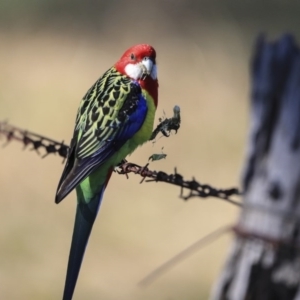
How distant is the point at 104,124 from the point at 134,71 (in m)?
0.54

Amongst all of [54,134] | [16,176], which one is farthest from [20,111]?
[16,176]

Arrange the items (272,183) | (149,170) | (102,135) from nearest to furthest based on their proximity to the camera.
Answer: (272,183) < (149,170) < (102,135)

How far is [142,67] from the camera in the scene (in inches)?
189

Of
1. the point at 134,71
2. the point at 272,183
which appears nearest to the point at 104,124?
the point at 134,71

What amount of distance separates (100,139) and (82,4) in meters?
10.6

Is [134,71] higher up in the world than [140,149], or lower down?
lower down

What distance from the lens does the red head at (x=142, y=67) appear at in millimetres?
4766

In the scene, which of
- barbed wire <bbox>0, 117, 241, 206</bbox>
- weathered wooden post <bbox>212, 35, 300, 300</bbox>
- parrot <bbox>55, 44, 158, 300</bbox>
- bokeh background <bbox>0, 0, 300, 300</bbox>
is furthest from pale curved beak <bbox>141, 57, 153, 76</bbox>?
weathered wooden post <bbox>212, 35, 300, 300</bbox>

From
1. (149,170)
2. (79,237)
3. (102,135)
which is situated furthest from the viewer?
(102,135)

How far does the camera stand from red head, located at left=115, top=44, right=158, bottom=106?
477 centimetres

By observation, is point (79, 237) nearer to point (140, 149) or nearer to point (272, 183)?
point (272, 183)

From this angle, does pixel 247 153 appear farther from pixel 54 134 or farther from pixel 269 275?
pixel 54 134

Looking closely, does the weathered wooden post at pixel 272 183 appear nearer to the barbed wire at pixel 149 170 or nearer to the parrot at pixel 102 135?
the barbed wire at pixel 149 170

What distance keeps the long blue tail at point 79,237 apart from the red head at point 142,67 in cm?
74
